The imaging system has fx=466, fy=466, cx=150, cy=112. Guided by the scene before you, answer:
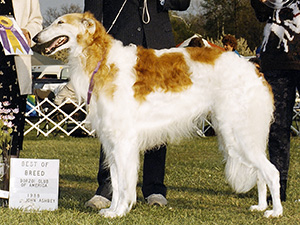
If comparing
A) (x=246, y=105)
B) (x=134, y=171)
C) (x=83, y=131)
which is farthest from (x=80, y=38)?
(x=83, y=131)

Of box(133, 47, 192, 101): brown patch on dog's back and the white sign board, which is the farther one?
the white sign board

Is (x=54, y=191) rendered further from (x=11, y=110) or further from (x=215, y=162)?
(x=215, y=162)

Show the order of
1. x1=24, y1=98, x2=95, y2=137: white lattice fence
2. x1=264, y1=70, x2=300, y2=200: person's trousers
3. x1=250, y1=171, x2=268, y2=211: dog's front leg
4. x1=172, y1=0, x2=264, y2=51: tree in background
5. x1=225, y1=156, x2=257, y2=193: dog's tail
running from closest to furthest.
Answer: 1. x1=225, y1=156, x2=257, y2=193: dog's tail
2. x1=250, y1=171, x2=268, y2=211: dog's front leg
3. x1=264, y1=70, x2=300, y2=200: person's trousers
4. x1=24, y1=98, x2=95, y2=137: white lattice fence
5. x1=172, y1=0, x2=264, y2=51: tree in background

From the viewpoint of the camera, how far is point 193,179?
5.31 metres

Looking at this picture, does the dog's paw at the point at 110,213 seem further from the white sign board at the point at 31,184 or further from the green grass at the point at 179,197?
the white sign board at the point at 31,184

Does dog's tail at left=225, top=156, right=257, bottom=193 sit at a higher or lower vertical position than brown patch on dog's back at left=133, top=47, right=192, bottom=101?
lower

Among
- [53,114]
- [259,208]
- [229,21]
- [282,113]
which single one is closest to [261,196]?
[259,208]

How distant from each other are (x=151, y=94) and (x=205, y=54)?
549 mm

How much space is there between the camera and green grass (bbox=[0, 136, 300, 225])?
352 cm

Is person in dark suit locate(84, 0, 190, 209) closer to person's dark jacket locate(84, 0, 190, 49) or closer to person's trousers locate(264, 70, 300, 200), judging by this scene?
person's dark jacket locate(84, 0, 190, 49)

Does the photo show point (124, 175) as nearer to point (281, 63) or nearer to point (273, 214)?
point (273, 214)

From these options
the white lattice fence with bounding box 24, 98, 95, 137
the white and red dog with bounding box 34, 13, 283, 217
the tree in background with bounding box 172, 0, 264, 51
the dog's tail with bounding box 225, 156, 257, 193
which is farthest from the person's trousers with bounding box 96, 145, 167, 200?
the tree in background with bounding box 172, 0, 264, 51

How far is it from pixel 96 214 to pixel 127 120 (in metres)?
0.80

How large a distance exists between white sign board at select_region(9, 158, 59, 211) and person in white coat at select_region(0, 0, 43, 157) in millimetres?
254
